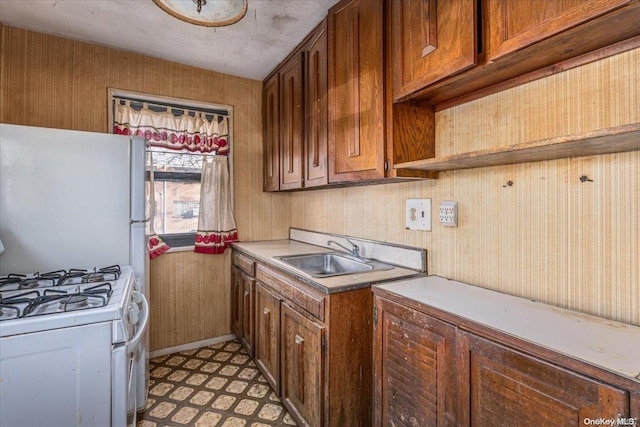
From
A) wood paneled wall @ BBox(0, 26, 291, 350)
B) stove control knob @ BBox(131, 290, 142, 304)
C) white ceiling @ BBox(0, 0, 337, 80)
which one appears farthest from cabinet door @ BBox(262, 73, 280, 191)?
stove control knob @ BBox(131, 290, 142, 304)

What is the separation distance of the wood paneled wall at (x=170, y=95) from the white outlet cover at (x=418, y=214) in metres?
1.62

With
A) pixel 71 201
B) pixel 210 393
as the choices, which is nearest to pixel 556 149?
pixel 71 201

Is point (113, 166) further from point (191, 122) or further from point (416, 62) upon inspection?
point (416, 62)

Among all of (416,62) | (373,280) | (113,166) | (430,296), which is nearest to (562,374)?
(430,296)

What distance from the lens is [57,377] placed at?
108 cm

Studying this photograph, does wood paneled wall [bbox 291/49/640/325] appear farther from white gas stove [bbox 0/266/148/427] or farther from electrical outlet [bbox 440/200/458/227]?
white gas stove [bbox 0/266/148/427]

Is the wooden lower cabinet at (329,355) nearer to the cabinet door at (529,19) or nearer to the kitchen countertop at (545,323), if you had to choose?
the kitchen countertop at (545,323)

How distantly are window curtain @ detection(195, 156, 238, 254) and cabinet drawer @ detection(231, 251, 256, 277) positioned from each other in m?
0.14

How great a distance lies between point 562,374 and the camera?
2.46 feet

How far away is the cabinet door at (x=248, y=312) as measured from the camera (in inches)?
91.2

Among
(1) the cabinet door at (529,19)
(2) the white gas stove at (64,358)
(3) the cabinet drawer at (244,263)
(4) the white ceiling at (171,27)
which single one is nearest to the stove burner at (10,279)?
(2) the white gas stove at (64,358)

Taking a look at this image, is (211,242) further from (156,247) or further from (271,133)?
(271,133)

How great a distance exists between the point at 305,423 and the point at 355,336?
0.58 meters

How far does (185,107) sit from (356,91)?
1750mm
